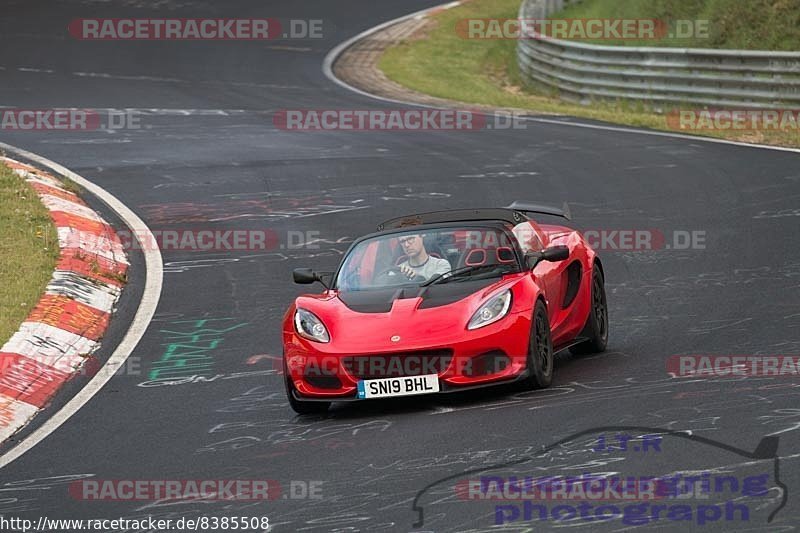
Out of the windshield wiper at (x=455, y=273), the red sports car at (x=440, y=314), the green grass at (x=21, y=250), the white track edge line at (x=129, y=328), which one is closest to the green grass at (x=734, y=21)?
the white track edge line at (x=129, y=328)

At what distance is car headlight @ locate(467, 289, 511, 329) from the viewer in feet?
30.1

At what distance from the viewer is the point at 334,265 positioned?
1450 centimetres

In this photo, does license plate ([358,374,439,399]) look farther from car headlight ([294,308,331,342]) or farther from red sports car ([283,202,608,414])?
car headlight ([294,308,331,342])

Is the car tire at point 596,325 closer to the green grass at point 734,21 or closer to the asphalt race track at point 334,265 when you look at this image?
the asphalt race track at point 334,265

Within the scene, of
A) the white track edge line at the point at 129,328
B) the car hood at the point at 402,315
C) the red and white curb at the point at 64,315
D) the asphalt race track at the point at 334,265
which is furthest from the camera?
the red and white curb at the point at 64,315

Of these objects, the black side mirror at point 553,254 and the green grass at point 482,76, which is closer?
the black side mirror at point 553,254

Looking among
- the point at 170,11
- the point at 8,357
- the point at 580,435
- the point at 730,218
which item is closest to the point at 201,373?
the point at 8,357

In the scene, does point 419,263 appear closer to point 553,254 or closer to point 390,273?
point 390,273

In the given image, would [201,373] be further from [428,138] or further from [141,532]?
[428,138]

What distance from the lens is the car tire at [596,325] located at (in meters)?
10.7

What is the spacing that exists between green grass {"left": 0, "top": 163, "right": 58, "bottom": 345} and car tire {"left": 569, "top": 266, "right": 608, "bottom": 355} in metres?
4.52

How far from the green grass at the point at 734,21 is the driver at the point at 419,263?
59.2ft

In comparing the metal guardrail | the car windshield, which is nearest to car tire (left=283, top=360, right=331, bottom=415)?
the car windshield

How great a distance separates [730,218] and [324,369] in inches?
302
